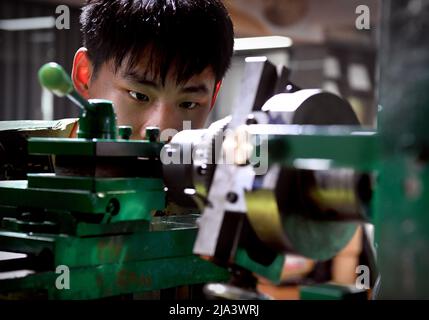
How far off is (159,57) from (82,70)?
384mm

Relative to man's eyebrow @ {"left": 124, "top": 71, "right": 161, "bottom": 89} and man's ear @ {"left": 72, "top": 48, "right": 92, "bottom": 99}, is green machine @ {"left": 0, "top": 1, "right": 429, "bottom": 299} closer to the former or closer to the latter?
man's eyebrow @ {"left": 124, "top": 71, "right": 161, "bottom": 89}

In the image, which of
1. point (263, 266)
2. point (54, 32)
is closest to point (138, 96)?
point (263, 266)

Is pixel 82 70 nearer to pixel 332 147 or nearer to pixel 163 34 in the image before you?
pixel 163 34

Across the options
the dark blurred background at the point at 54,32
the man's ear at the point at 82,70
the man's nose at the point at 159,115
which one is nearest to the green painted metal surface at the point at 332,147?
the man's nose at the point at 159,115

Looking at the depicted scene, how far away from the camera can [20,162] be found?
158 centimetres

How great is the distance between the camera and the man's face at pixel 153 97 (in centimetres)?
169

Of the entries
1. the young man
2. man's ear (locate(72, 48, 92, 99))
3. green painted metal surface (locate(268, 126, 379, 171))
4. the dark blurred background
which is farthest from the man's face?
the dark blurred background

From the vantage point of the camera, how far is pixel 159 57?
66.2 inches

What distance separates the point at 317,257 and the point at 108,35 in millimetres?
1068

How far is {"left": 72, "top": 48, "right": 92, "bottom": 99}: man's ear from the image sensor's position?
76.0 inches

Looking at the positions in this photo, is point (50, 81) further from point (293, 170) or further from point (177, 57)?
point (177, 57)

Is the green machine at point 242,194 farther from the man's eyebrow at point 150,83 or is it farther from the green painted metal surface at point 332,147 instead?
the man's eyebrow at point 150,83

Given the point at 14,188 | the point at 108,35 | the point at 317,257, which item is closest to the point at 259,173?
the point at 317,257

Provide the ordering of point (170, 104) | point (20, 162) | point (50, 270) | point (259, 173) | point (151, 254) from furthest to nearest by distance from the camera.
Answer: point (170, 104) < point (20, 162) < point (151, 254) < point (50, 270) < point (259, 173)
